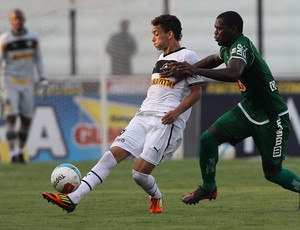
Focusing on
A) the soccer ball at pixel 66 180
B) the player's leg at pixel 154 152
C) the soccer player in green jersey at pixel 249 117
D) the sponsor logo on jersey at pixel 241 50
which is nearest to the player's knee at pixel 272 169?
the soccer player in green jersey at pixel 249 117

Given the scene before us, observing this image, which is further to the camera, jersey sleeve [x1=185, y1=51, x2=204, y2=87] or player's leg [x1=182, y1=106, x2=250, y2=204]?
player's leg [x1=182, y1=106, x2=250, y2=204]

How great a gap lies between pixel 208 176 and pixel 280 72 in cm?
1098

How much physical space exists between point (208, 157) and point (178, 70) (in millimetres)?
1120

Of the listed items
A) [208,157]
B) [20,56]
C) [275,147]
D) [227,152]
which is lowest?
[227,152]

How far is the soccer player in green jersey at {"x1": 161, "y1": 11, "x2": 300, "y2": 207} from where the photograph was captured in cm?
955

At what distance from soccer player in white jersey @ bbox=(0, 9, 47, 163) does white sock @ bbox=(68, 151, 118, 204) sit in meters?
8.97

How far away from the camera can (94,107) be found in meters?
20.1

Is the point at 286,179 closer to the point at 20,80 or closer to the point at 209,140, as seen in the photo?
the point at 209,140

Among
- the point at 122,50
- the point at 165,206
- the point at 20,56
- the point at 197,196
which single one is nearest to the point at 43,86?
the point at 20,56

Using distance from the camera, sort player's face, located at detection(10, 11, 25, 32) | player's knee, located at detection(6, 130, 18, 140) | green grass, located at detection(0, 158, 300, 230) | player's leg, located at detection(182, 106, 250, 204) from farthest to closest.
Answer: player's knee, located at detection(6, 130, 18, 140), player's face, located at detection(10, 11, 25, 32), player's leg, located at detection(182, 106, 250, 204), green grass, located at detection(0, 158, 300, 230)

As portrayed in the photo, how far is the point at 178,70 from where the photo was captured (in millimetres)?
9250

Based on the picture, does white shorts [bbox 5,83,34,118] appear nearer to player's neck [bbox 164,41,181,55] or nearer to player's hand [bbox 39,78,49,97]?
player's hand [bbox 39,78,49,97]

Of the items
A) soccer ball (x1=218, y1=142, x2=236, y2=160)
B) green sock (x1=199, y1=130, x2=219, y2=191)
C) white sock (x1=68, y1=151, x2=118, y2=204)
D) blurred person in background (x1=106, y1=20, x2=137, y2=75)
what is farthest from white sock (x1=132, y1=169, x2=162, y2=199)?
blurred person in background (x1=106, y1=20, x2=137, y2=75)

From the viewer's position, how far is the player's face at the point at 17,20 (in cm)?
1792
